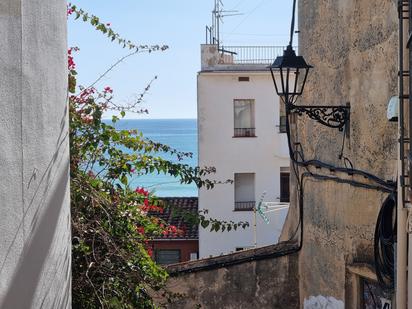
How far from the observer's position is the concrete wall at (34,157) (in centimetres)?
388

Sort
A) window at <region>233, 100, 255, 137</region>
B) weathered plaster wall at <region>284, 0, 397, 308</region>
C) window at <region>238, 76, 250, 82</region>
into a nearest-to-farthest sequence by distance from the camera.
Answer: weathered plaster wall at <region>284, 0, 397, 308</region> → window at <region>238, 76, 250, 82</region> → window at <region>233, 100, 255, 137</region>

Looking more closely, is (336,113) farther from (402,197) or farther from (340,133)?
(402,197)

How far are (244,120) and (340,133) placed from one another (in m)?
19.5

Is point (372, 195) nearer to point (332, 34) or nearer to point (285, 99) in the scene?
point (285, 99)

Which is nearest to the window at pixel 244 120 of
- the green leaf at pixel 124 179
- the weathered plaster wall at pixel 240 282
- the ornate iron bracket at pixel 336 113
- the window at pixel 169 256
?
the window at pixel 169 256

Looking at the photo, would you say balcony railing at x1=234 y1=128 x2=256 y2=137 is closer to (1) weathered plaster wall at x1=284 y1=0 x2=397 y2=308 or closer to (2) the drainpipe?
(1) weathered plaster wall at x1=284 y1=0 x2=397 y2=308

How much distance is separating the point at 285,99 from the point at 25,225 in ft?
14.8

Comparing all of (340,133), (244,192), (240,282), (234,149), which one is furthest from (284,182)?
(340,133)

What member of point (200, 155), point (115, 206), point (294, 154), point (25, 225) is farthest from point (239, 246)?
point (25, 225)

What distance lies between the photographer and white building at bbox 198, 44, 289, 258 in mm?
27219

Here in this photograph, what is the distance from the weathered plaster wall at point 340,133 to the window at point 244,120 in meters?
17.7

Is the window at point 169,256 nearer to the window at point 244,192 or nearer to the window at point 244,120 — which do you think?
the window at point 244,192

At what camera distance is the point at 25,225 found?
4191mm

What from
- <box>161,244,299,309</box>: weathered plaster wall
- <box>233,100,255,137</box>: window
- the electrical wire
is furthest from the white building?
the electrical wire
